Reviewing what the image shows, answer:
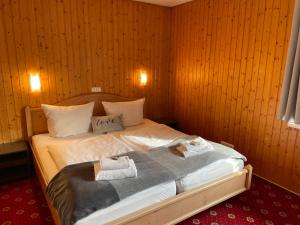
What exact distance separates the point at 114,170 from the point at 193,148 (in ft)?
2.93

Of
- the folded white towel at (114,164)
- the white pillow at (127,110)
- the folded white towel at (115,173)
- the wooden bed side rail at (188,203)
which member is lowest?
the wooden bed side rail at (188,203)

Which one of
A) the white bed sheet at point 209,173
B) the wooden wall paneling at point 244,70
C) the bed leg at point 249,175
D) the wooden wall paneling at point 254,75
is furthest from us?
the wooden wall paneling at point 244,70

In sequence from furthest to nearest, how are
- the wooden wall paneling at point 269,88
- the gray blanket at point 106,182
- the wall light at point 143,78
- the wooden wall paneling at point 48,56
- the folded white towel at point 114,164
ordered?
the wall light at point 143,78 → the wooden wall paneling at point 48,56 → the wooden wall paneling at point 269,88 → the folded white towel at point 114,164 → the gray blanket at point 106,182

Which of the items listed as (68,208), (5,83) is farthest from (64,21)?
(68,208)

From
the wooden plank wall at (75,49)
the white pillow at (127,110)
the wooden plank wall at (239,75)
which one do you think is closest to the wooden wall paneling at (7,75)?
the wooden plank wall at (75,49)

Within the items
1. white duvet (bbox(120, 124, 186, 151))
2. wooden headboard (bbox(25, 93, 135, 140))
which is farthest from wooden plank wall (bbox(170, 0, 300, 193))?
wooden headboard (bbox(25, 93, 135, 140))

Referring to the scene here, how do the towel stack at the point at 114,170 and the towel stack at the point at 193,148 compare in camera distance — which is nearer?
the towel stack at the point at 114,170

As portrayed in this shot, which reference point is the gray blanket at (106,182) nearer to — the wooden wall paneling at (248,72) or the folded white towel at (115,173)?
the folded white towel at (115,173)

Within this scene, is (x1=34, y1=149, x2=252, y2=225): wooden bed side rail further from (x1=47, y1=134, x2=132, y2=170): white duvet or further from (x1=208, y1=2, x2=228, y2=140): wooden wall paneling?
(x1=208, y1=2, x2=228, y2=140): wooden wall paneling

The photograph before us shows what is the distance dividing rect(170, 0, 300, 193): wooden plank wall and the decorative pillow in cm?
134

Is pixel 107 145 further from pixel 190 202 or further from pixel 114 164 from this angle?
pixel 190 202

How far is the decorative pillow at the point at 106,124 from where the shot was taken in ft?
9.94

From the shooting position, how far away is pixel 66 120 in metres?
2.88

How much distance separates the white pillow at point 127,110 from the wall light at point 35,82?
2.93 feet
